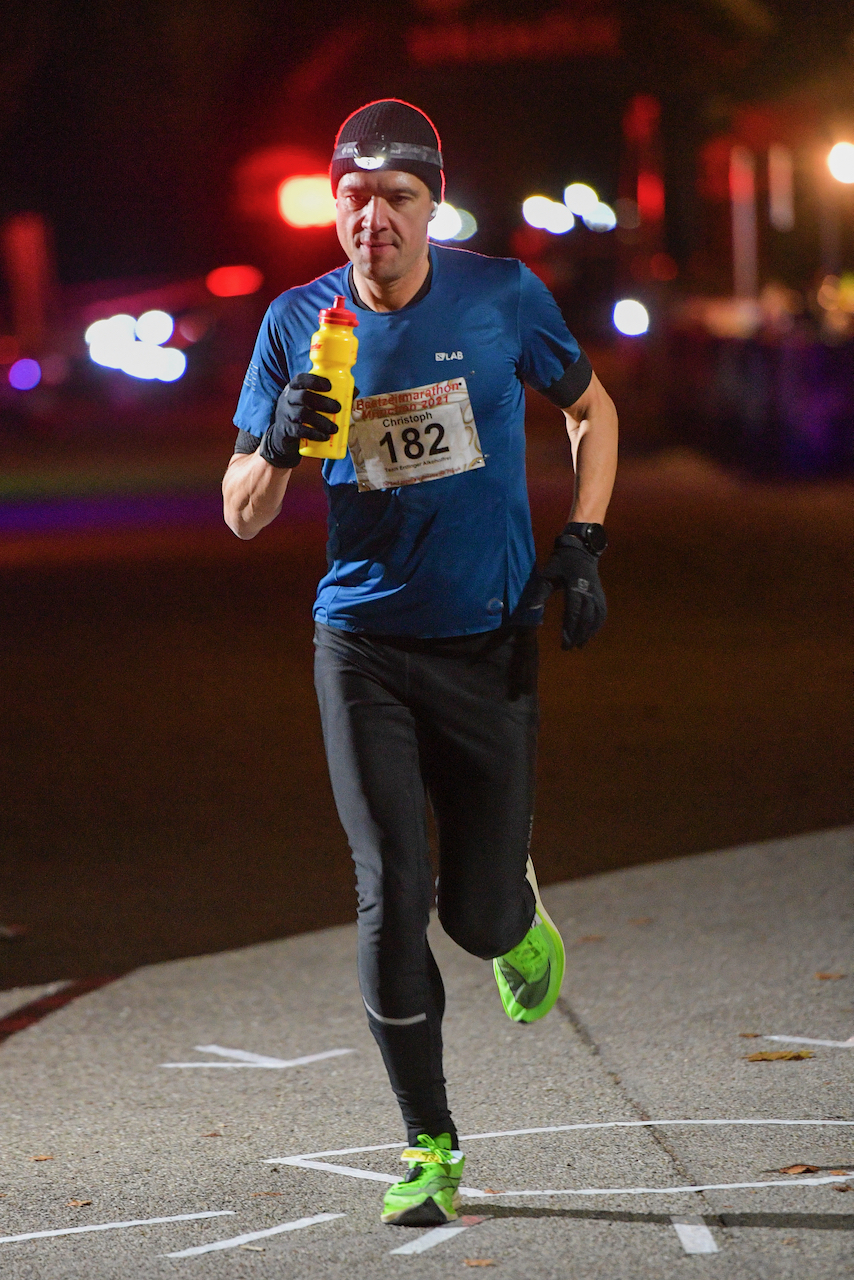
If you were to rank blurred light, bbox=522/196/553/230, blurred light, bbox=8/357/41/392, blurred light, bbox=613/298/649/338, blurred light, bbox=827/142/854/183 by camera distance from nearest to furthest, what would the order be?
1. blurred light, bbox=827/142/854/183
2. blurred light, bbox=613/298/649/338
3. blurred light, bbox=8/357/41/392
4. blurred light, bbox=522/196/553/230

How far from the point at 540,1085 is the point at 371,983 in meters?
1.15

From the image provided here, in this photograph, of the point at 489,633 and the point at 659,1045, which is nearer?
the point at 489,633

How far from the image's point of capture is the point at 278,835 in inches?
300

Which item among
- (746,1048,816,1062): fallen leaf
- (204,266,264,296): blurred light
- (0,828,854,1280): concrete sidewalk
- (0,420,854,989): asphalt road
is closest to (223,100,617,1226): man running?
(0,828,854,1280): concrete sidewalk

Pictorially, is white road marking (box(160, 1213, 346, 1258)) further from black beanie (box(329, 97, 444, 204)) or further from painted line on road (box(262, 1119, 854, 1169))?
black beanie (box(329, 97, 444, 204))

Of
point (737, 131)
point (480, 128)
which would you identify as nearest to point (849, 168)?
point (737, 131)

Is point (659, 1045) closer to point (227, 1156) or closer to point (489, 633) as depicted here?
point (227, 1156)

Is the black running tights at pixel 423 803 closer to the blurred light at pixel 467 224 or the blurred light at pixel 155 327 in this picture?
the blurred light at pixel 155 327

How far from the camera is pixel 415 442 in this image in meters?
3.70

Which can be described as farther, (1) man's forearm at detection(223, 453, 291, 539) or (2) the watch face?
(2) the watch face

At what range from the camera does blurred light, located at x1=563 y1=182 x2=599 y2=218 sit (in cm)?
3328

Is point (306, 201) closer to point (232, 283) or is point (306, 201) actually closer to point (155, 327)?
point (232, 283)

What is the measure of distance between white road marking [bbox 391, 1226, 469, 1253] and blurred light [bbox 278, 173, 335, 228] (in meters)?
43.0

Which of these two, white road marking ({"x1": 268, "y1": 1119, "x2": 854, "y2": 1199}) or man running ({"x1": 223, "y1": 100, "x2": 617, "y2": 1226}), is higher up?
man running ({"x1": 223, "y1": 100, "x2": 617, "y2": 1226})
